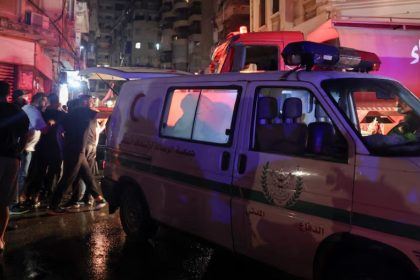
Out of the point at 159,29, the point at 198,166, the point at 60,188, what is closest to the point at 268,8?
the point at 60,188

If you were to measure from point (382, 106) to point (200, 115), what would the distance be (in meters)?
1.85

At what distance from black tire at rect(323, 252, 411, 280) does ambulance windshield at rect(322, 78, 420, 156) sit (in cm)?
74

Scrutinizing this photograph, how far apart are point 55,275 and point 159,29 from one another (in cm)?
7298

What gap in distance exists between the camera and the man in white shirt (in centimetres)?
744

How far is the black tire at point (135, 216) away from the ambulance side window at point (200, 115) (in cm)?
105

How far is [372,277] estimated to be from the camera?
3.16 meters

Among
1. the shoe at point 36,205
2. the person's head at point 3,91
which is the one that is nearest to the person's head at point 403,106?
the person's head at point 3,91

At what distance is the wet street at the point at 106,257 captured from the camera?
15.7 feet

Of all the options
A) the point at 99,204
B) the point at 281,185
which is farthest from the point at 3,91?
the point at 281,185

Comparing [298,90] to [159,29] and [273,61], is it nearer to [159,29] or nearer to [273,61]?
[273,61]

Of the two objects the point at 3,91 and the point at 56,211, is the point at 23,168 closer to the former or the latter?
the point at 56,211

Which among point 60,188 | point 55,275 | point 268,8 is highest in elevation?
point 268,8

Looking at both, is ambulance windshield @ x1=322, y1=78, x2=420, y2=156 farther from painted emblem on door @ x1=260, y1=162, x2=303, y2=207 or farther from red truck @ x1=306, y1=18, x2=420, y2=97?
red truck @ x1=306, y1=18, x2=420, y2=97

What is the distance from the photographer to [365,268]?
10.5 ft
